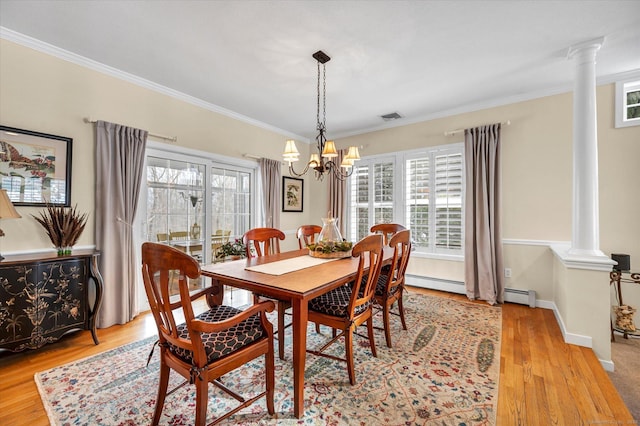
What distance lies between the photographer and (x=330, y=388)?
6.10 ft

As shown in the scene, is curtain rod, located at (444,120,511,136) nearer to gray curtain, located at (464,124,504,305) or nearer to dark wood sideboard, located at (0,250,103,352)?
gray curtain, located at (464,124,504,305)

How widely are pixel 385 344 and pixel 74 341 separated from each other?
285 centimetres

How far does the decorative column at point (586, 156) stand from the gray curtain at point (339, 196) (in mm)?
3096

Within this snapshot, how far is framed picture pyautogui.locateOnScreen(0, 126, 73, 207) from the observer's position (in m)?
2.34

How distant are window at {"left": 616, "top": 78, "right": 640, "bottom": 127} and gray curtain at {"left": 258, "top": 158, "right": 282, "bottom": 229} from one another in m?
4.39

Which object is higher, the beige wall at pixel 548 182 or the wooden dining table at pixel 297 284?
the beige wall at pixel 548 182

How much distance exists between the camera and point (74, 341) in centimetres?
255

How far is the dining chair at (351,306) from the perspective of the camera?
1829 mm

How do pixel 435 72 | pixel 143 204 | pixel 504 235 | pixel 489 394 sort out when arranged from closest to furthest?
pixel 489 394
pixel 435 72
pixel 143 204
pixel 504 235

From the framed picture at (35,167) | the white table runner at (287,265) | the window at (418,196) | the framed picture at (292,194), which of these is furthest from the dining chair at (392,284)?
the framed picture at (35,167)

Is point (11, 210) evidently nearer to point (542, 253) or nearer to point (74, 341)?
point (74, 341)

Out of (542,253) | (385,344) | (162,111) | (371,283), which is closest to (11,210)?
(162,111)

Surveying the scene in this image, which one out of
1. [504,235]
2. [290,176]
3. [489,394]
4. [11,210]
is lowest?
[489,394]

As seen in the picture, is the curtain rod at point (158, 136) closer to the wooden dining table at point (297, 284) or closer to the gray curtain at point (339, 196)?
the wooden dining table at point (297, 284)
